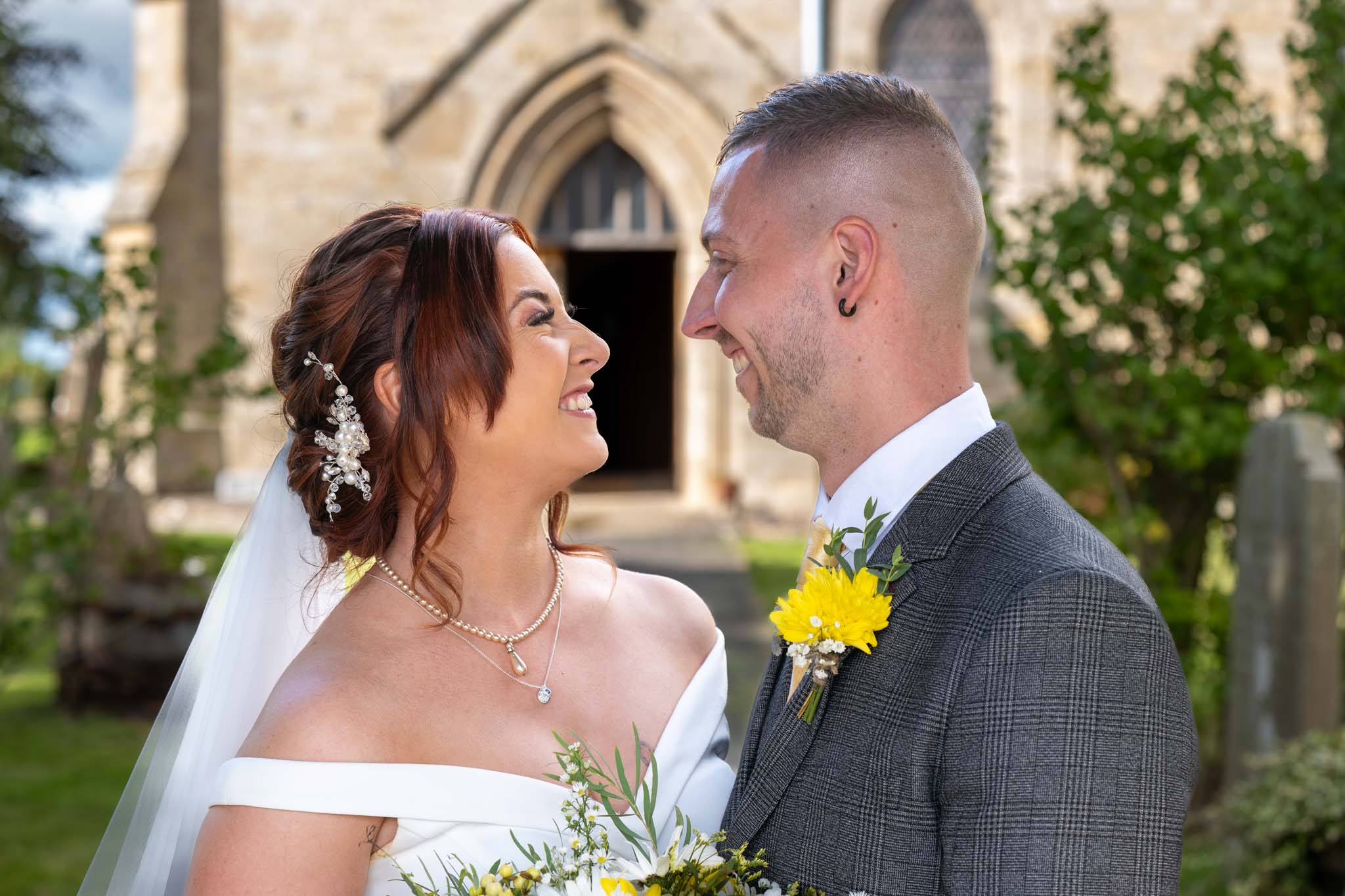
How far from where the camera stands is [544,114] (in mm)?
15523

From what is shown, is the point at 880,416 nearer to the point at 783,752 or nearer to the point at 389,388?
the point at 783,752

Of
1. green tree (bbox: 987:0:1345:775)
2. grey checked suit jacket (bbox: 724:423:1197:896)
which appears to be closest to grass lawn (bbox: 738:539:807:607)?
green tree (bbox: 987:0:1345:775)

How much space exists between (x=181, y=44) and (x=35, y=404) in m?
A: 12.0

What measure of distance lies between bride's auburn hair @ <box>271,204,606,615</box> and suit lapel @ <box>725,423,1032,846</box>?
40.4 inches

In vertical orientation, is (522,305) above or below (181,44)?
below

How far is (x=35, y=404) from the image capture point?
26.1m

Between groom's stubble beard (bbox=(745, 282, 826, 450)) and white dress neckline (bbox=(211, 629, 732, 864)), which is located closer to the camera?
groom's stubble beard (bbox=(745, 282, 826, 450))

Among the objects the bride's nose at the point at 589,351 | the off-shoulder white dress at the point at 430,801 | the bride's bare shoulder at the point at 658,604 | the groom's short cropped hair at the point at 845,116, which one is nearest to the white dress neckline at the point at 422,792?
the off-shoulder white dress at the point at 430,801

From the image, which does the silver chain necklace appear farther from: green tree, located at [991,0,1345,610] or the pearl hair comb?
green tree, located at [991,0,1345,610]

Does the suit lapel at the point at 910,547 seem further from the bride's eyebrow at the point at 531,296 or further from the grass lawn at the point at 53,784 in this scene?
the grass lawn at the point at 53,784

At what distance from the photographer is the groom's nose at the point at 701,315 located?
2.31 m

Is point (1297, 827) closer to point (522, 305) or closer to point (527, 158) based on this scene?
point (522, 305)

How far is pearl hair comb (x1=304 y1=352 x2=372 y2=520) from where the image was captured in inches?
112

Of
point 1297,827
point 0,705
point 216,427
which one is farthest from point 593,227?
point 1297,827
